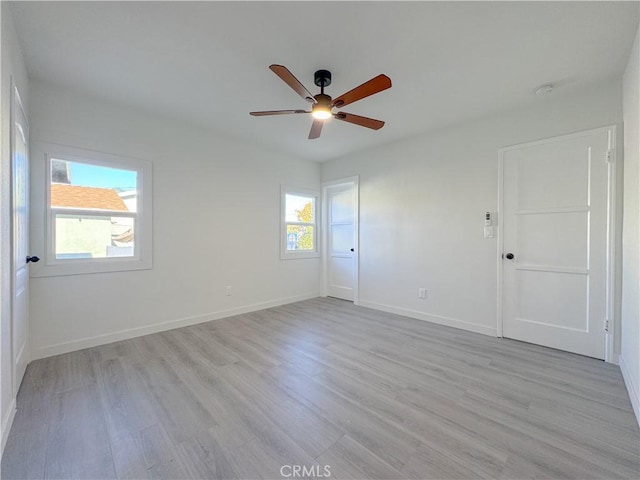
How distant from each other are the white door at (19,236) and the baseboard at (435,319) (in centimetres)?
386

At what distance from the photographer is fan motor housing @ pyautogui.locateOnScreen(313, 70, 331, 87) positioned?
90.2 inches

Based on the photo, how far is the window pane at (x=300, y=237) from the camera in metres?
4.81

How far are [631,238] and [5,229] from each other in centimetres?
428

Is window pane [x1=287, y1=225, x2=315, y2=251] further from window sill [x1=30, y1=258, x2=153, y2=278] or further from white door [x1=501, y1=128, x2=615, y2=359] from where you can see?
white door [x1=501, y1=128, x2=615, y2=359]

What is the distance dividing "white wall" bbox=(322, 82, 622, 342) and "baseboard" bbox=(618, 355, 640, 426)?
103 centimetres

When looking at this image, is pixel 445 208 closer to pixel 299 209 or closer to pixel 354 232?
pixel 354 232

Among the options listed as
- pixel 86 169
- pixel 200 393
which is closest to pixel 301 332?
pixel 200 393

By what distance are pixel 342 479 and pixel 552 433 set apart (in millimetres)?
1310

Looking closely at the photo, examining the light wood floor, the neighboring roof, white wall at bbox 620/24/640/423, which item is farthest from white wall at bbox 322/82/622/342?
the neighboring roof

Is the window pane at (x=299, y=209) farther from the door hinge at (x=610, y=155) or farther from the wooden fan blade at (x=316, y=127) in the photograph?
the door hinge at (x=610, y=155)

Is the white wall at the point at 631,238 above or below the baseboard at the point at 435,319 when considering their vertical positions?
above

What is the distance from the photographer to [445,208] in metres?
3.58

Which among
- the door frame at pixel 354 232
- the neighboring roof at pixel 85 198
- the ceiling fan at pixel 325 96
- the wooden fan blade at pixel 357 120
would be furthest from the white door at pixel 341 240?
the neighboring roof at pixel 85 198

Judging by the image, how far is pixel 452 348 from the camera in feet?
9.25
